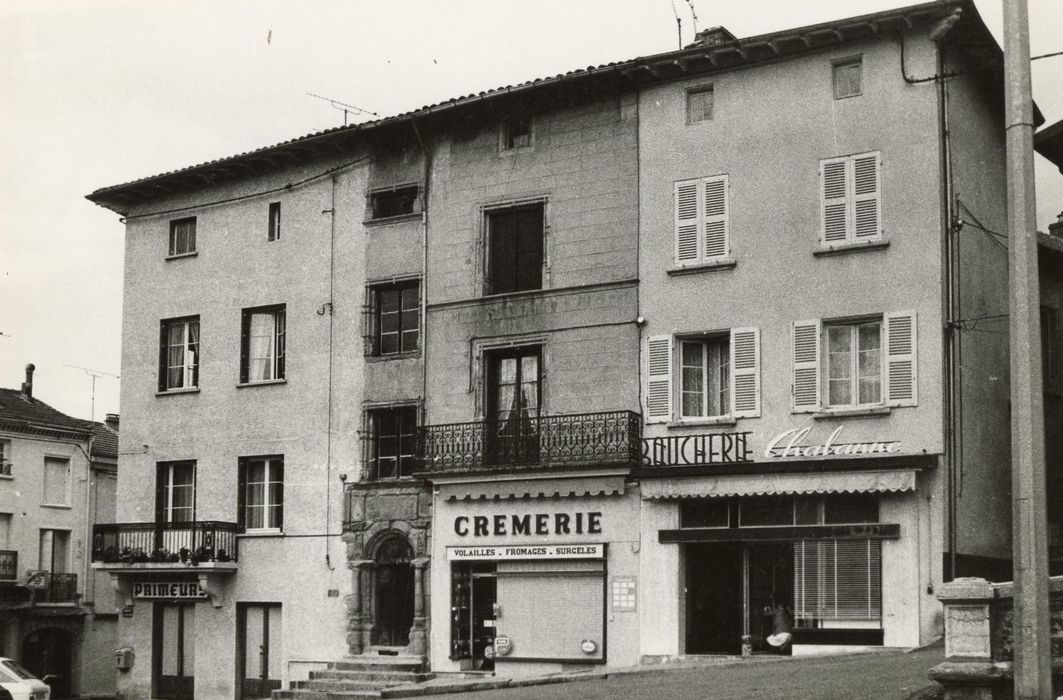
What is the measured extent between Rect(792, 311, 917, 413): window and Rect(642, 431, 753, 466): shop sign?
124cm

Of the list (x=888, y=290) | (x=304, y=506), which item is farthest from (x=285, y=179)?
(x=888, y=290)

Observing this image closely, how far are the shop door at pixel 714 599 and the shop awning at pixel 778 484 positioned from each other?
3.93ft

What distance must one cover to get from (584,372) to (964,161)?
8.01 metres

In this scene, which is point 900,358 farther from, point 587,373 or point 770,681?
point 770,681

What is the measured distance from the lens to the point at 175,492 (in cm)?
3412

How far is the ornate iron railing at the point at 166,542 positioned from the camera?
105 feet

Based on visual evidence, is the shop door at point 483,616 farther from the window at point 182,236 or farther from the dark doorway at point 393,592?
the window at point 182,236

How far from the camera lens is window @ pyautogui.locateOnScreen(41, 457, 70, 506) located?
50.8m

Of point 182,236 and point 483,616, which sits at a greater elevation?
point 182,236

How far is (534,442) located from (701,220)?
5.47 metres

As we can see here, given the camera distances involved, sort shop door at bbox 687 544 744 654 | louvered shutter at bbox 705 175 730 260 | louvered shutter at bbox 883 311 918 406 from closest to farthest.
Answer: louvered shutter at bbox 883 311 918 406
shop door at bbox 687 544 744 654
louvered shutter at bbox 705 175 730 260

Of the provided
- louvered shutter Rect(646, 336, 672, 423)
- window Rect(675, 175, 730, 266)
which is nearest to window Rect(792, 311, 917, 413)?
window Rect(675, 175, 730, 266)

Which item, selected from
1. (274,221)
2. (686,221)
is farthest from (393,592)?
(686,221)

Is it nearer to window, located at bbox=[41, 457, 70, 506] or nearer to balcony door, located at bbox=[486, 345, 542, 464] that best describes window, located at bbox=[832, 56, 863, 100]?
balcony door, located at bbox=[486, 345, 542, 464]
